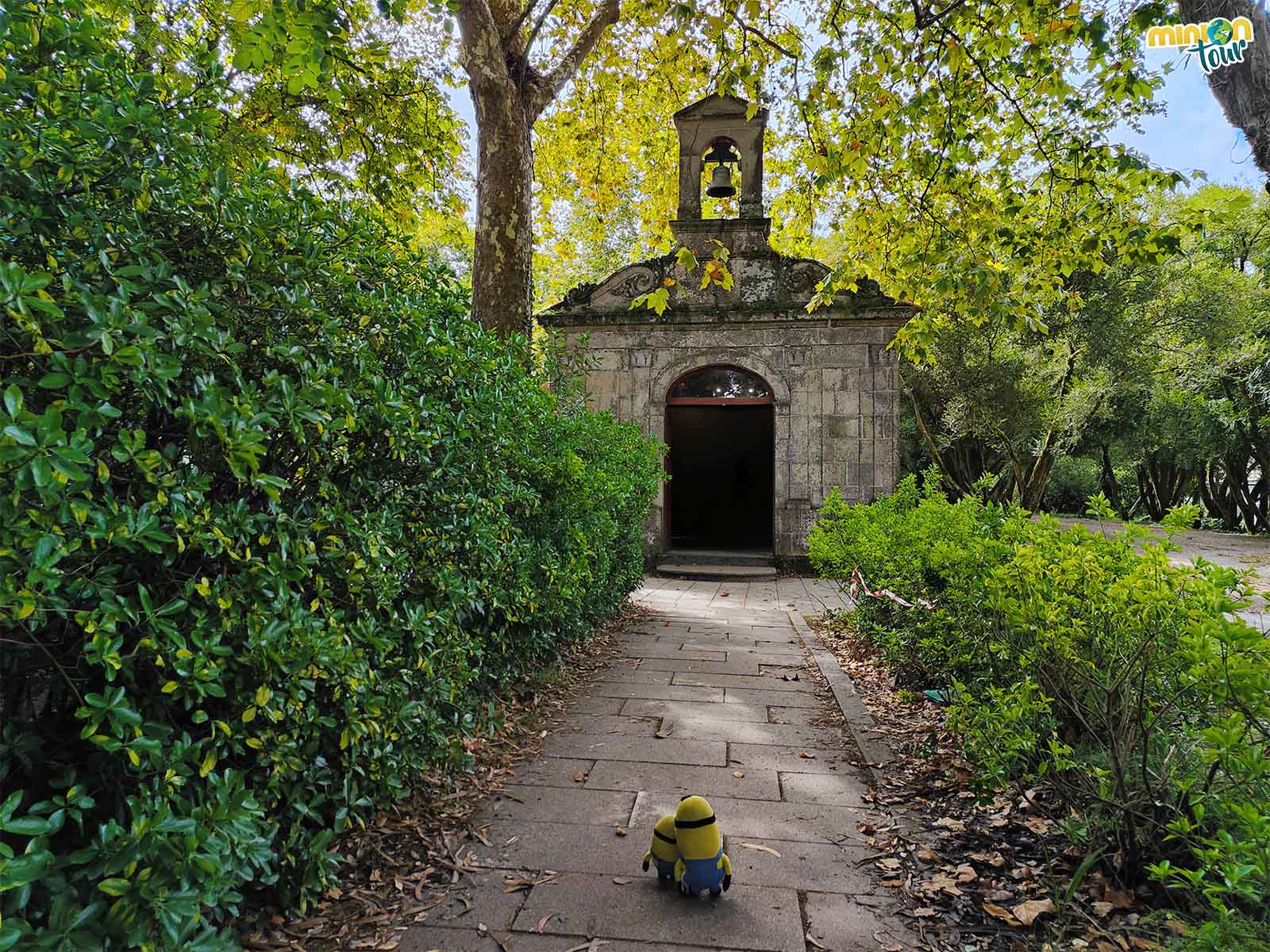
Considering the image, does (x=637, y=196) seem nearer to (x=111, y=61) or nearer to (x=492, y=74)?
(x=492, y=74)

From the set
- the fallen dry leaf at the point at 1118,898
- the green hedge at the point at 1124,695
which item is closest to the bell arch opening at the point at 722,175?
the green hedge at the point at 1124,695

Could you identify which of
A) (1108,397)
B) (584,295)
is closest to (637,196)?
(584,295)

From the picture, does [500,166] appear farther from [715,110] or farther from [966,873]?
[966,873]

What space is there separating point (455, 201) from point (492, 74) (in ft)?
18.5

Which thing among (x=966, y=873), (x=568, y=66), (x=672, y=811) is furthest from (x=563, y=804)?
(x=568, y=66)

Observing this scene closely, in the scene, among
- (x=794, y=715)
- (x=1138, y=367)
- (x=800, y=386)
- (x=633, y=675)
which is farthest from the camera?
(x=1138, y=367)

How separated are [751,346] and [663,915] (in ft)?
37.1

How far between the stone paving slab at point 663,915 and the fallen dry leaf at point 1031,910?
77cm

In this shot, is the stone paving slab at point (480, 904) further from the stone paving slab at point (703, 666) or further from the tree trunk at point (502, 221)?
the tree trunk at point (502, 221)

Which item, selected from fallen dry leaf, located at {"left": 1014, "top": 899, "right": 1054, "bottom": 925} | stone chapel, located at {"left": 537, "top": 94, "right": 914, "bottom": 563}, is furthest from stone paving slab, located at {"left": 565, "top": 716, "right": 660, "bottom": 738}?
stone chapel, located at {"left": 537, "top": 94, "right": 914, "bottom": 563}

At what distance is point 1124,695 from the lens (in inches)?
106

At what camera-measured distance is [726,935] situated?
7.82ft

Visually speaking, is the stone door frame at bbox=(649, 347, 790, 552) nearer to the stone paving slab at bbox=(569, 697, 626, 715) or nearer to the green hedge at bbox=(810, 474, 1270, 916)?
the stone paving slab at bbox=(569, 697, 626, 715)

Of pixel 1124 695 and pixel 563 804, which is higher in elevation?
pixel 1124 695
